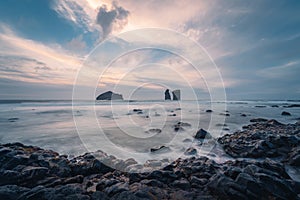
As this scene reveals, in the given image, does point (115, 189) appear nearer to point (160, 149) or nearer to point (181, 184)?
point (181, 184)

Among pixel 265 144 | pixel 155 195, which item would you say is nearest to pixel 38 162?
pixel 155 195

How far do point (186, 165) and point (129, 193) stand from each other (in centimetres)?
209

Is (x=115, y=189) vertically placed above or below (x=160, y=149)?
above

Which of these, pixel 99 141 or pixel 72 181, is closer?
pixel 72 181

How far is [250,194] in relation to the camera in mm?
2953

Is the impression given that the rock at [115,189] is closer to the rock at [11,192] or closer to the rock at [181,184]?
the rock at [181,184]

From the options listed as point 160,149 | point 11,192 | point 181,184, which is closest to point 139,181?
point 181,184

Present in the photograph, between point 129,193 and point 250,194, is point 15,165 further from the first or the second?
point 250,194

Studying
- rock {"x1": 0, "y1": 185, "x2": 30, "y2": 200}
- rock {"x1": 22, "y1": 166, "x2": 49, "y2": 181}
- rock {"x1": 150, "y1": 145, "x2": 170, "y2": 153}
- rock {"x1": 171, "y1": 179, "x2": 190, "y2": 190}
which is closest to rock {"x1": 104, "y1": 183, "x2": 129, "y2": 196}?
rock {"x1": 171, "y1": 179, "x2": 190, "y2": 190}

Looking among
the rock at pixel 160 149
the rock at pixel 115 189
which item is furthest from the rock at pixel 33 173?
the rock at pixel 160 149

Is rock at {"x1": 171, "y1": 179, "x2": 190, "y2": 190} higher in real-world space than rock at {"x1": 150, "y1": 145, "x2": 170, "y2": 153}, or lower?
higher

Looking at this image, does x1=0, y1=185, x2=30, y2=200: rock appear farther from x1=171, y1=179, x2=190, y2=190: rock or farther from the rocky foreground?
x1=171, y1=179, x2=190, y2=190: rock

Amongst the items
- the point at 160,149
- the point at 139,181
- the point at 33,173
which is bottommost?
the point at 160,149

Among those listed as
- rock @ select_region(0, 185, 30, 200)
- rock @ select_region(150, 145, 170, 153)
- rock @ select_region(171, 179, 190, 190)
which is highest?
rock @ select_region(0, 185, 30, 200)
